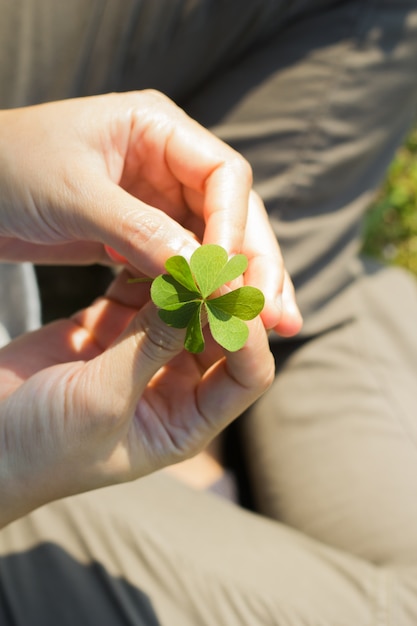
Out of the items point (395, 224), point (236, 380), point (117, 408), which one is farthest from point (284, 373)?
point (395, 224)

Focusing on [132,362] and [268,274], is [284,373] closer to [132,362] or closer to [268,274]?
[268,274]

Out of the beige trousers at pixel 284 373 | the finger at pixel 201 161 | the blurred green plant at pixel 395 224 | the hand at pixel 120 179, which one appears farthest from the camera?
the blurred green plant at pixel 395 224

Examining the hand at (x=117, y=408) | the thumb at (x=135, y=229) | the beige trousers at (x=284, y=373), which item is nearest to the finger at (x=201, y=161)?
the thumb at (x=135, y=229)

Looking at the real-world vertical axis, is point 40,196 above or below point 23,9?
below

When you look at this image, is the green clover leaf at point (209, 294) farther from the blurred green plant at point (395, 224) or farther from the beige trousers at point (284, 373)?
the blurred green plant at point (395, 224)

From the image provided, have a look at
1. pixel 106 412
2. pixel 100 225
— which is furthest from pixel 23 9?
pixel 106 412

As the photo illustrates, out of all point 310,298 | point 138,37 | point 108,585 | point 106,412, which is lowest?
point 108,585

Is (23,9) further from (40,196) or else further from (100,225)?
(100,225)
